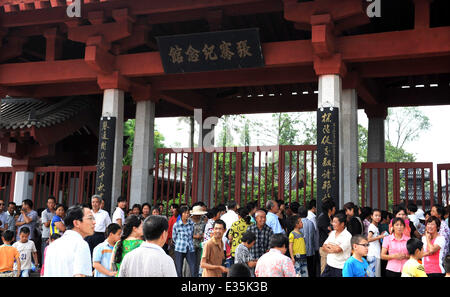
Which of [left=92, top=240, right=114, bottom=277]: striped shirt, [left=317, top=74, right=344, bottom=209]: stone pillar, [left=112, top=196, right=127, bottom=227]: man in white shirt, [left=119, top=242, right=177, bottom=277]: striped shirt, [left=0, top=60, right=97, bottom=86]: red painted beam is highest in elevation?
[left=0, top=60, right=97, bottom=86]: red painted beam

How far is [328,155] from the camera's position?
802cm

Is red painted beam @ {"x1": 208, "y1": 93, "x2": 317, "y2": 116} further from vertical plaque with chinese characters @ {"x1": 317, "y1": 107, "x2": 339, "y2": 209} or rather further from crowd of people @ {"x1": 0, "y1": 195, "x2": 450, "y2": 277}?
crowd of people @ {"x1": 0, "y1": 195, "x2": 450, "y2": 277}

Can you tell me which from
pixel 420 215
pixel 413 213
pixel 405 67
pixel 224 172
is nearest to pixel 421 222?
pixel 420 215

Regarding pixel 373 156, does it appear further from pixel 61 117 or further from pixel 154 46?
pixel 61 117

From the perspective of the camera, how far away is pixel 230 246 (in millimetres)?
6559

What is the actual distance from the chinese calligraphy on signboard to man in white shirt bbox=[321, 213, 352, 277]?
13.2 ft

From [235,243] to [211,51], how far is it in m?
4.03

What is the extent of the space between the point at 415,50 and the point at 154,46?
5242 millimetres

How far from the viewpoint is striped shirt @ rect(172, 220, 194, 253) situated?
288 inches

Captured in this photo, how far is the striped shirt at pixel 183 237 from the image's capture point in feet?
24.0

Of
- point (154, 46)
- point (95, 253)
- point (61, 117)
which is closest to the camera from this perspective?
point (95, 253)

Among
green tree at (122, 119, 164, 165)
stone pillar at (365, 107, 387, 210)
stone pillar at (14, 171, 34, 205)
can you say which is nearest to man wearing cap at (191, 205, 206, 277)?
stone pillar at (14, 171, 34, 205)
